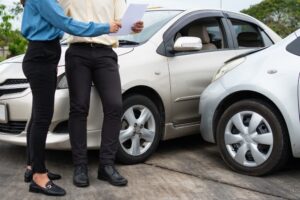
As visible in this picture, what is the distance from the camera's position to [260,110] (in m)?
4.78

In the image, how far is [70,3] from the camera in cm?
453

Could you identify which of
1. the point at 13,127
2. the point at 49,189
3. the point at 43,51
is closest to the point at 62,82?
the point at 13,127

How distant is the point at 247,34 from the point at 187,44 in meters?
1.47

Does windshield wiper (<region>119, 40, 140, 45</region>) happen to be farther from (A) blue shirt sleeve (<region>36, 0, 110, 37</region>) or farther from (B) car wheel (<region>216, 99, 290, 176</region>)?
(A) blue shirt sleeve (<region>36, 0, 110, 37</region>)

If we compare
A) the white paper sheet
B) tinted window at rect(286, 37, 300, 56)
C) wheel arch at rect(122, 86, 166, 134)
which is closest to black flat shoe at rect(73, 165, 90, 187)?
wheel arch at rect(122, 86, 166, 134)

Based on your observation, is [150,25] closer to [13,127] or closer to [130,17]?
[130,17]

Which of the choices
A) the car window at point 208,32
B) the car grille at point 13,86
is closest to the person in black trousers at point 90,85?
→ the car grille at point 13,86

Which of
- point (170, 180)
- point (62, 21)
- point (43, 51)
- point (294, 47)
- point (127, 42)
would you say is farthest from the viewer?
point (127, 42)

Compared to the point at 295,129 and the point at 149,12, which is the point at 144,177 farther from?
the point at 149,12

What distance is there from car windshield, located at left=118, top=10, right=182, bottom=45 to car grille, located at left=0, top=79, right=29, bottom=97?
3.53 feet

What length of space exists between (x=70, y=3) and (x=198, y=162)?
1.97 m

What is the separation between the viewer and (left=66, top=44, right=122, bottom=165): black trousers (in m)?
4.50

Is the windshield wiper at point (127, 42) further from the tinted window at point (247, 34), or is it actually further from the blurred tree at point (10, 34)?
the blurred tree at point (10, 34)

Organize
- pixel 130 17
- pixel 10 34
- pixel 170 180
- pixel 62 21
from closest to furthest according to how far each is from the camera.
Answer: pixel 62 21, pixel 130 17, pixel 170 180, pixel 10 34
